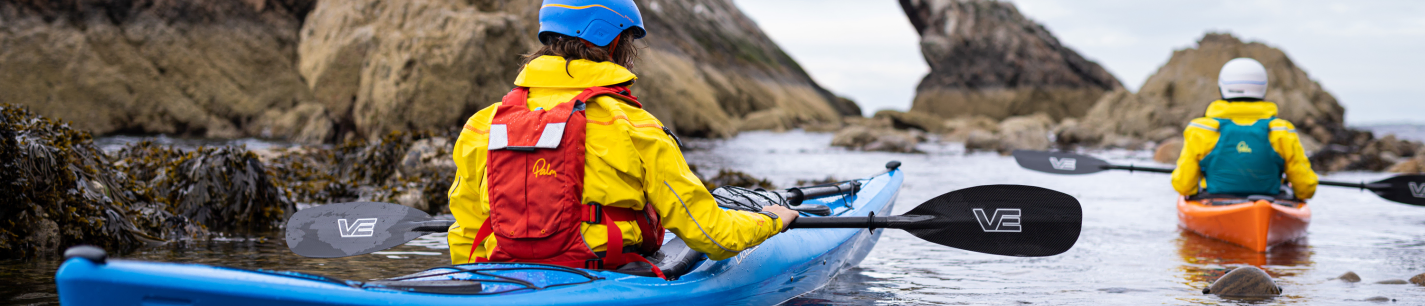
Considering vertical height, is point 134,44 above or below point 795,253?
above

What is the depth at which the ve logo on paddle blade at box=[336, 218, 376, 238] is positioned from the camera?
11.6 ft

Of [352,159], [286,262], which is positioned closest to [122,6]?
[352,159]

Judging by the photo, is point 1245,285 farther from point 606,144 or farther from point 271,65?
point 271,65

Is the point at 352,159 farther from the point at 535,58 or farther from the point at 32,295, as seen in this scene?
the point at 535,58

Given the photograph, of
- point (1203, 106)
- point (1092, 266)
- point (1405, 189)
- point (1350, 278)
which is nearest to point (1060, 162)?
point (1405, 189)

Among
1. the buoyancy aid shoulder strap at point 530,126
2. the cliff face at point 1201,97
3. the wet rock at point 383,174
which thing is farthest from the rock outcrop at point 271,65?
the cliff face at point 1201,97

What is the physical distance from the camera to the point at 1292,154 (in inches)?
248

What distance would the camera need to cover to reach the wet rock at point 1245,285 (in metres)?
4.48

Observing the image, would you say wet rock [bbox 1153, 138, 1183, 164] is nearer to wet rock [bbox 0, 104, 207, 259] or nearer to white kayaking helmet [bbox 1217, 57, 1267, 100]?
white kayaking helmet [bbox 1217, 57, 1267, 100]

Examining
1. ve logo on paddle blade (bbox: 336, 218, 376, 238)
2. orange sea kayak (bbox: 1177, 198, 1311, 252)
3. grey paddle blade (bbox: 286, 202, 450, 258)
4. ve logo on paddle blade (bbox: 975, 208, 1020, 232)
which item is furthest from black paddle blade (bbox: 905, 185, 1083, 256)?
orange sea kayak (bbox: 1177, 198, 1311, 252)

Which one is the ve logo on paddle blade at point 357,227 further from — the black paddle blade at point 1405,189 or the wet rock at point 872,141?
the wet rock at point 872,141

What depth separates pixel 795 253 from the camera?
397 centimetres

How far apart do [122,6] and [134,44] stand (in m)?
1.41

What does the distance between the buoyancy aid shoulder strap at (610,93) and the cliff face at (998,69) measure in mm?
68038
